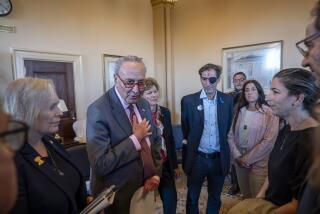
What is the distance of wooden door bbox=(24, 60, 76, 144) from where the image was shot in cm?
378

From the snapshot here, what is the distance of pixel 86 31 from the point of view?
4.28 m

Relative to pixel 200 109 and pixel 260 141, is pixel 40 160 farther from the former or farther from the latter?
pixel 260 141

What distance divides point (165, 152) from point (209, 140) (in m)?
0.47

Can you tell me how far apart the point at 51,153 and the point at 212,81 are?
1.66 m

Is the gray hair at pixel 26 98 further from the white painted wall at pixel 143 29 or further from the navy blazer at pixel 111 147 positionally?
the white painted wall at pixel 143 29

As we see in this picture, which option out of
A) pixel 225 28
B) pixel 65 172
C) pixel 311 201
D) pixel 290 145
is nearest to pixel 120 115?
pixel 65 172

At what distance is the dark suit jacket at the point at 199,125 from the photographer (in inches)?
94.3

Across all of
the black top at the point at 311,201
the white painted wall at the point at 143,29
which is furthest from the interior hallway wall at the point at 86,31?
the black top at the point at 311,201

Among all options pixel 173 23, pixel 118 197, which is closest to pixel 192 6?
pixel 173 23

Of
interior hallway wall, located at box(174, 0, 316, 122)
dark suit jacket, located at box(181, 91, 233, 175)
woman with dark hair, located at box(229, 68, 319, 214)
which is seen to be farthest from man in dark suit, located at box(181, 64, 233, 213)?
interior hallway wall, located at box(174, 0, 316, 122)

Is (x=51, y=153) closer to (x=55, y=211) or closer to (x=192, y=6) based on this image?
(x=55, y=211)

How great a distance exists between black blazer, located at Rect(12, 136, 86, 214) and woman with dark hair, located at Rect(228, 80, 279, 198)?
171 cm

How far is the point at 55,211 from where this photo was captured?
→ 1.09 m

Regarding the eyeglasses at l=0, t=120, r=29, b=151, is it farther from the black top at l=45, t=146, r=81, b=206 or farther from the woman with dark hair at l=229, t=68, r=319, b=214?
the woman with dark hair at l=229, t=68, r=319, b=214
